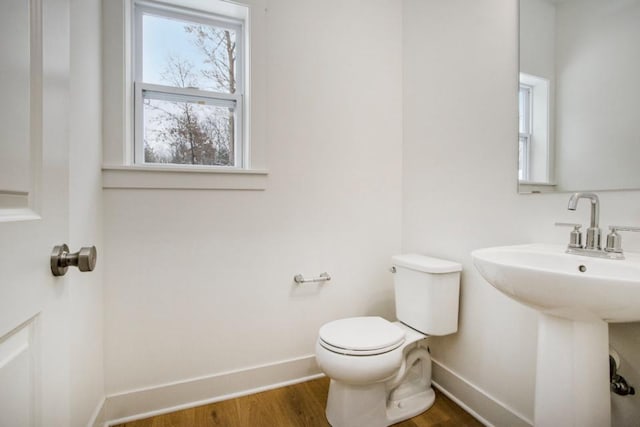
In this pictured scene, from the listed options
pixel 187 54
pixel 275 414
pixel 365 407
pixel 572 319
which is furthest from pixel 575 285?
Result: pixel 187 54

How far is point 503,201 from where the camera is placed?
1.39m

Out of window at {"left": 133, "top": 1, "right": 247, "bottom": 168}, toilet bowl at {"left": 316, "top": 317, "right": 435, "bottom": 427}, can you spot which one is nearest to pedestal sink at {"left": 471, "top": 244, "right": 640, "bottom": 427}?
toilet bowl at {"left": 316, "top": 317, "right": 435, "bottom": 427}

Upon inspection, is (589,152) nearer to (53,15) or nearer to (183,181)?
(53,15)

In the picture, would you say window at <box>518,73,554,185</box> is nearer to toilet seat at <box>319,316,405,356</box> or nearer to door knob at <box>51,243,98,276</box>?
toilet seat at <box>319,316,405,356</box>

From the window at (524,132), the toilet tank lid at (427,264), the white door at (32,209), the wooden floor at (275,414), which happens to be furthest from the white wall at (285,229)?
the white door at (32,209)

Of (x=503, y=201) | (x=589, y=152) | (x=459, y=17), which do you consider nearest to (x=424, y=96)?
(x=459, y=17)

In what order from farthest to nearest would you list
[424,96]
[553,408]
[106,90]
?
[424,96], [106,90], [553,408]

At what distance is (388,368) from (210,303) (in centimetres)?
92

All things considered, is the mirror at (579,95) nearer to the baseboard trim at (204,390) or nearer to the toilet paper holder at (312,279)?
the toilet paper holder at (312,279)

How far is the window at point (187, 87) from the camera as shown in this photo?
1619mm

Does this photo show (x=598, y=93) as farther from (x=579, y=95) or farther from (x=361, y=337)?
(x=361, y=337)

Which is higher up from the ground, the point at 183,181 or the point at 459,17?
the point at 459,17

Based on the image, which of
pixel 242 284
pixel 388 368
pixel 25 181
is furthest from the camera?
pixel 242 284

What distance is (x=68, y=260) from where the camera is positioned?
0.60 metres
